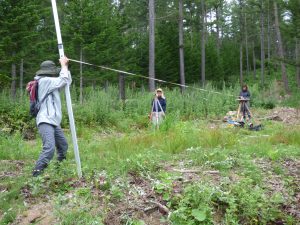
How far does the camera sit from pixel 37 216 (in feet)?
13.6

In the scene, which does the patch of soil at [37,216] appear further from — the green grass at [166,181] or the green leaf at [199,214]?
the green leaf at [199,214]

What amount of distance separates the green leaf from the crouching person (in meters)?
2.07

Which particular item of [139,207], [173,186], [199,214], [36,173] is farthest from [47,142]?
[199,214]

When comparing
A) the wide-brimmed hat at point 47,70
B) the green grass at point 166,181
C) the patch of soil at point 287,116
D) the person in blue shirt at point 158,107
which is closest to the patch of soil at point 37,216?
the green grass at point 166,181

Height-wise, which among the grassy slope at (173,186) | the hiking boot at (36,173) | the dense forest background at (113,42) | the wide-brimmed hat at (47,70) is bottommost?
the grassy slope at (173,186)

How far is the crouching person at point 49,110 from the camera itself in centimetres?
498

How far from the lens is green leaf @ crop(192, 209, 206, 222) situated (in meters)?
4.03

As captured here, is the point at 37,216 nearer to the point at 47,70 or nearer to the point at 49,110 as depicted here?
the point at 49,110

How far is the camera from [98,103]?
13594mm

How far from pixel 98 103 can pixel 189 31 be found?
113 ft

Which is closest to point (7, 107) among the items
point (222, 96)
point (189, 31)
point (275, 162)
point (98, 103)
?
point (98, 103)

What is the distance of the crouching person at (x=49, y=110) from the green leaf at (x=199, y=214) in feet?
6.80

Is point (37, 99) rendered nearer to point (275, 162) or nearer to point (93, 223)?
point (93, 223)

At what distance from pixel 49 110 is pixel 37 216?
1587mm
